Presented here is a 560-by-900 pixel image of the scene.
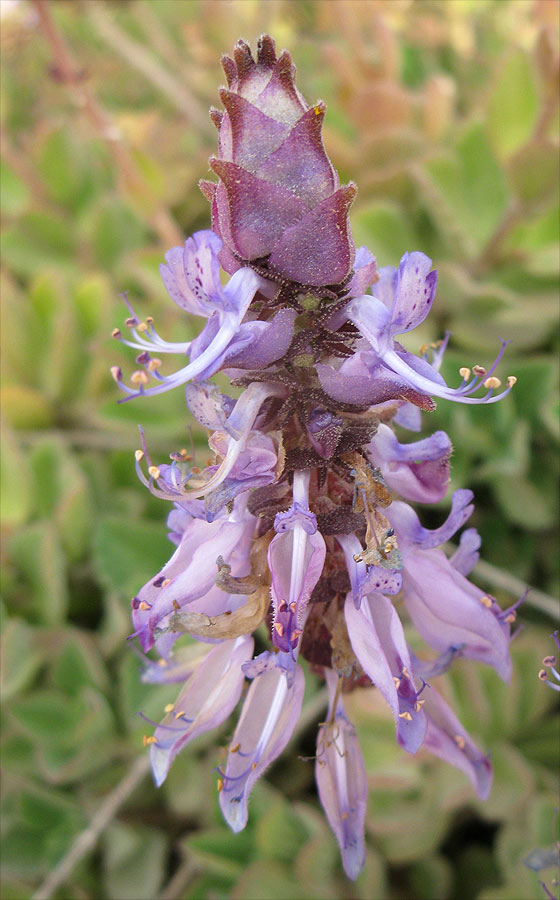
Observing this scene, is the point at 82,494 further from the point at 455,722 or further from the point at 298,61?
the point at 298,61

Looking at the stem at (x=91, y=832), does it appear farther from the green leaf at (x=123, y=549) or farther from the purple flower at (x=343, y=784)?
the purple flower at (x=343, y=784)

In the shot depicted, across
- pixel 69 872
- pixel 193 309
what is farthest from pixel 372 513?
pixel 69 872

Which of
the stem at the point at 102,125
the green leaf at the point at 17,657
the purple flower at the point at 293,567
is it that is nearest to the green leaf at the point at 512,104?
the stem at the point at 102,125

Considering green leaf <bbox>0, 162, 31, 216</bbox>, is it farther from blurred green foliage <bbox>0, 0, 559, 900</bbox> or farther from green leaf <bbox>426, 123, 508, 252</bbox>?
green leaf <bbox>426, 123, 508, 252</bbox>

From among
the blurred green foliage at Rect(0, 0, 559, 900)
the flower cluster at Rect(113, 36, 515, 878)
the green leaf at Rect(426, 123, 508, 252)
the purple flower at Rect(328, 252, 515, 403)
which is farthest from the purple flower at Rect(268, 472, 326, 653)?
the green leaf at Rect(426, 123, 508, 252)

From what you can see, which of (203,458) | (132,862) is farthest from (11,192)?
(132,862)

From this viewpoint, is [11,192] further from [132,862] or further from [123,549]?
[132,862]
